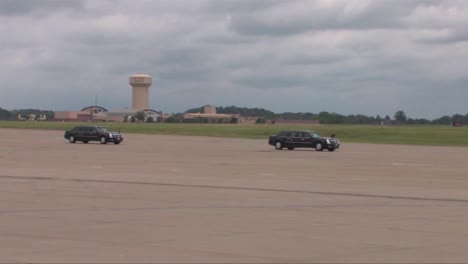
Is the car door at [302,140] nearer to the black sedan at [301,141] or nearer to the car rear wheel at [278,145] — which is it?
the black sedan at [301,141]

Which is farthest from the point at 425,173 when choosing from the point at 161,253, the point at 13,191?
the point at 161,253

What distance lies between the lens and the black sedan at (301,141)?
64.6 metres

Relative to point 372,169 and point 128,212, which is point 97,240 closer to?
point 128,212

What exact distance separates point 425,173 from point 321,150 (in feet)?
92.9

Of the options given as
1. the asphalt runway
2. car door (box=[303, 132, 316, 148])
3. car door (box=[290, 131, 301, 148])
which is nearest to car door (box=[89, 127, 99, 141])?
car door (box=[290, 131, 301, 148])

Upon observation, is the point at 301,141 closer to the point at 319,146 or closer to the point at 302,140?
the point at 302,140

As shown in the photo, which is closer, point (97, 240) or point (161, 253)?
point (161, 253)

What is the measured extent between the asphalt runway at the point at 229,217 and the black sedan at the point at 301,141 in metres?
30.4

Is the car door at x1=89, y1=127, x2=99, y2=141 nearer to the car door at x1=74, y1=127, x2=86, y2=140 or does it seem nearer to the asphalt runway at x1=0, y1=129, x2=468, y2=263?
the car door at x1=74, y1=127, x2=86, y2=140

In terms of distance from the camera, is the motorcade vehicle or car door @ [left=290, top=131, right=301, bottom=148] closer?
car door @ [left=290, top=131, right=301, bottom=148]

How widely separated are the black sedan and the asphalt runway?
30.4 metres

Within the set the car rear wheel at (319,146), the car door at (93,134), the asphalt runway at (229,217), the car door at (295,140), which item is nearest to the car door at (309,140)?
the car rear wheel at (319,146)

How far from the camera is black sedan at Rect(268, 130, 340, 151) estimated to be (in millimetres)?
64562

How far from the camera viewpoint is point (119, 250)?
13227mm
